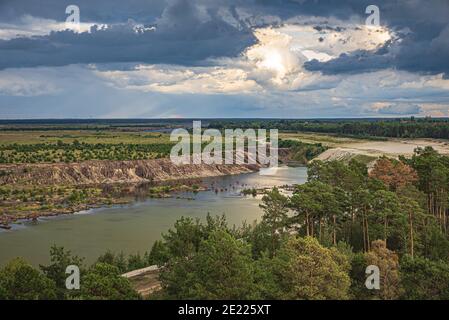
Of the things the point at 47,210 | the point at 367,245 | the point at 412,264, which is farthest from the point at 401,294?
the point at 47,210

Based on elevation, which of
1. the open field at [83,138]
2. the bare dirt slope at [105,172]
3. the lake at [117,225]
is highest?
the open field at [83,138]

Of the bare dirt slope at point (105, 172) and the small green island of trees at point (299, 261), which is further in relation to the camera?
the bare dirt slope at point (105, 172)

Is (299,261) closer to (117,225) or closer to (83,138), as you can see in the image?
(117,225)

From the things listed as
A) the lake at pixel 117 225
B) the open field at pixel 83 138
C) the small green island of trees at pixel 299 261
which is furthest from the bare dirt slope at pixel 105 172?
the small green island of trees at pixel 299 261

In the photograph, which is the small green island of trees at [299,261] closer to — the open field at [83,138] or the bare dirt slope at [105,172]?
the bare dirt slope at [105,172]

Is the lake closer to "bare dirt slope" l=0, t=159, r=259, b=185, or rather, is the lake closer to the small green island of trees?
the small green island of trees

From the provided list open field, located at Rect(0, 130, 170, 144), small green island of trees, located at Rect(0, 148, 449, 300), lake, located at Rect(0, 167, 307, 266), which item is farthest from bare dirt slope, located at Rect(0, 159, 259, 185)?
small green island of trees, located at Rect(0, 148, 449, 300)

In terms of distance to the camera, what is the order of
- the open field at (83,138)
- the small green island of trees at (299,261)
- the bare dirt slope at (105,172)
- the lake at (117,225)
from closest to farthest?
1. the small green island of trees at (299,261)
2. the lake at (117,225)
3. the bare dirt slope at (105,172)
4. the open field at (83,138)

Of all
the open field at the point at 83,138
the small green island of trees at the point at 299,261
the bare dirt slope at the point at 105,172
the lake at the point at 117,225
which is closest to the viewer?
the small green island of trees at the point at 299,261

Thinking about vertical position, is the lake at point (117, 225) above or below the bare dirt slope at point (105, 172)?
below
